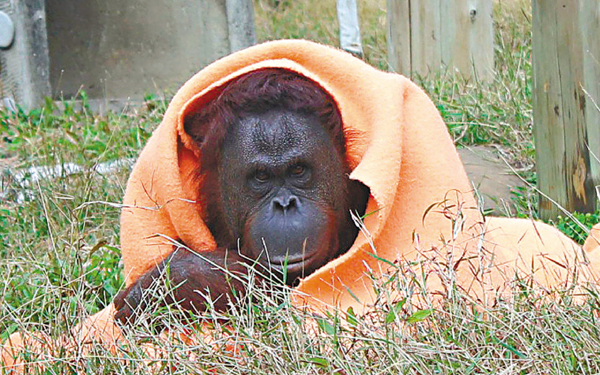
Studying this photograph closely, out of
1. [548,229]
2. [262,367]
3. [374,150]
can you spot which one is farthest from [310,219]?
[548,229]

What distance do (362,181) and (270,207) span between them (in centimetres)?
26

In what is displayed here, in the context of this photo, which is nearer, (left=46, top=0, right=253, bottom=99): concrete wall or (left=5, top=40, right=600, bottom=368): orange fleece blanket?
(left=5, top=40, right=600, bottom=368): orange fleece blanket

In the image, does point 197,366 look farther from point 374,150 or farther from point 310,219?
point 374,150

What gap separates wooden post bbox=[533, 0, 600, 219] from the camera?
10.8ft

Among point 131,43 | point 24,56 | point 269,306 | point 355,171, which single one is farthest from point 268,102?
point 131,43

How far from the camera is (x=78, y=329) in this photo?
2.18 m

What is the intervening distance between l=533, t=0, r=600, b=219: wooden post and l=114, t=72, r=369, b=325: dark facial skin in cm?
115

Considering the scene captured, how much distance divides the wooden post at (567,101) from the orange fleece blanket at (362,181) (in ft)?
2.27

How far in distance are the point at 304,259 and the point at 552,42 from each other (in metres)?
1.57

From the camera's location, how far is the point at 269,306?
2094 millimetres

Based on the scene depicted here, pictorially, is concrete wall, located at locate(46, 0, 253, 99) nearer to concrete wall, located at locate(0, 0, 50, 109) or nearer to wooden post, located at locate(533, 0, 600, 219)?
concrete wall, located at locate(0, 0, 50, 109)

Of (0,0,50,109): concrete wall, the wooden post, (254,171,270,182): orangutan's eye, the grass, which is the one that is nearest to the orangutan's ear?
(254,171,270,182): orangutan's eye

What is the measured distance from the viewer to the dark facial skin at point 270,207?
2.39 metres

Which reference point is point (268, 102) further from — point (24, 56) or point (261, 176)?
point (24, 56)
